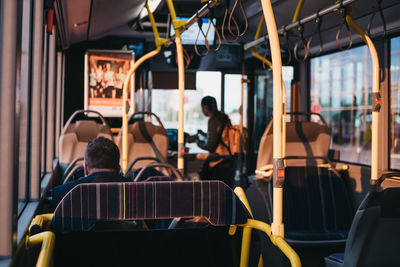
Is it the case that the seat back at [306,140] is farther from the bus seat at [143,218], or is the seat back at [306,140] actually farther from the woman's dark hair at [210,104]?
the bus seat at [143,218]

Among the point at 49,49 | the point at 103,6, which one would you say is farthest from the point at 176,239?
the point at 103,6

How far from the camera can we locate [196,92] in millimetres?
8719

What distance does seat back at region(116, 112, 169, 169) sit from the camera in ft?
18.7

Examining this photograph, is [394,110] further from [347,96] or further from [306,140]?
[347,96]

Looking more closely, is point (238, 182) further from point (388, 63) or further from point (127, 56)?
point (388, 63)

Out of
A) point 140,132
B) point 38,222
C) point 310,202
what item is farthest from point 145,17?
point 38,222

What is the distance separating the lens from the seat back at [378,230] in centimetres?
236

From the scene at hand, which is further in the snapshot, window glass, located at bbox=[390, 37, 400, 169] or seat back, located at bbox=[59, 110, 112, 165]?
seat back, located at bbox=[59, 110, 112, 165]

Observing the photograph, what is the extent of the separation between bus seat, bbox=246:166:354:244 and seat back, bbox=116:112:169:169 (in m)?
1.49

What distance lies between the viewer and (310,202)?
Result: 4.46 metres

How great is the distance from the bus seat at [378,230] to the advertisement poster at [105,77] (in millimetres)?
6381

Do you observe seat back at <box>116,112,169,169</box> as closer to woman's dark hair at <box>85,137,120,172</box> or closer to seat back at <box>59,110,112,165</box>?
seat back at <box>59,110,112,165</box>

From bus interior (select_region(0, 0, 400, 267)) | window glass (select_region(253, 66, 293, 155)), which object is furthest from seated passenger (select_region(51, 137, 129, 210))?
window glass (select_region(253, 66, 293, 155))

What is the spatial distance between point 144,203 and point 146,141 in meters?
4.03
